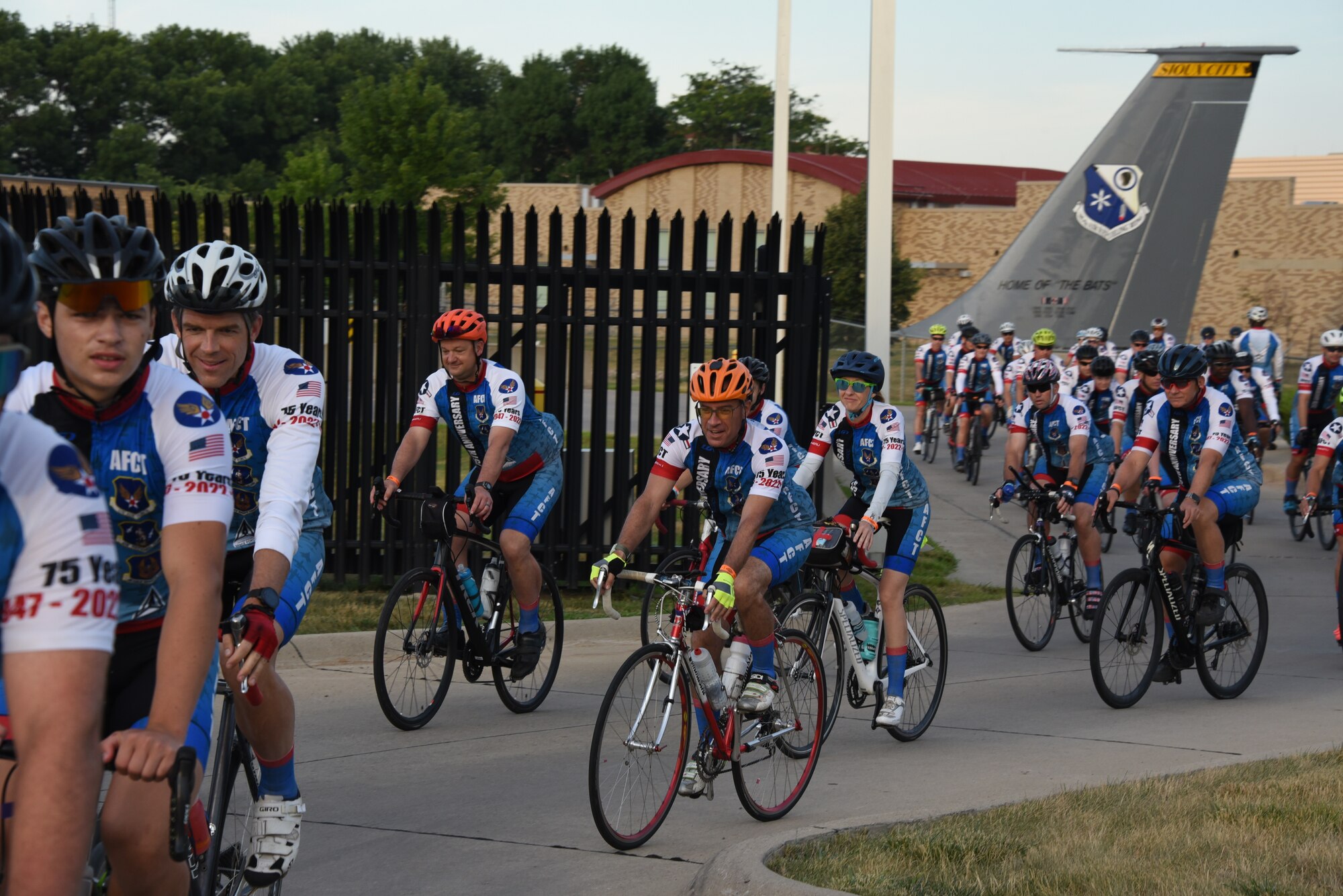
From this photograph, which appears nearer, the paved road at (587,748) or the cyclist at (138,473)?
the cyclist at (138,473)

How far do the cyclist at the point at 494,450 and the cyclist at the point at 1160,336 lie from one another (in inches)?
696

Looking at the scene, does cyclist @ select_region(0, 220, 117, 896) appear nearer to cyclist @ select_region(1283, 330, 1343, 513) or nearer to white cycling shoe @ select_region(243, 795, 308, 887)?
white cycling shoe @ select_region(243, 795, 308, 887)

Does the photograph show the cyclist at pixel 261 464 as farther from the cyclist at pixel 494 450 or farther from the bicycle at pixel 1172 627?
the bicycle at pixel 1172 627

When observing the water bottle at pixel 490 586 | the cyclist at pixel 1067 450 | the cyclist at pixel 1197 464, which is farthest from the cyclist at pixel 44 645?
the cyclist at pixel 1067 450

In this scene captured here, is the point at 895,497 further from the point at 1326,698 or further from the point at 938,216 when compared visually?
the point at 938,216

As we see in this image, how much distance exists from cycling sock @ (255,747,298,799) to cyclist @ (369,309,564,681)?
3744 millimetres

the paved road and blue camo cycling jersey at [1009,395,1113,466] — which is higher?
blue camo cycling jersey at [1009,395,1113,466]

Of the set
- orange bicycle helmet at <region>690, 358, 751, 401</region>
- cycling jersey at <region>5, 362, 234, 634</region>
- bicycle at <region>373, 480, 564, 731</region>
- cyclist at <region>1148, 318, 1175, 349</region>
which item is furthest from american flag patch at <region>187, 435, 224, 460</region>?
cyclist at <region>1148, 318, 1175, 349</region>

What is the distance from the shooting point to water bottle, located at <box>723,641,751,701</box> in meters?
6.43

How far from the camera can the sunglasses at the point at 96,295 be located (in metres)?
3.13

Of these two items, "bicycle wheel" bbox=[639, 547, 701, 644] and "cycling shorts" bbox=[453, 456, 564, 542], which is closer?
"cycling shorts" bbox=[453, 456, 564, 542]

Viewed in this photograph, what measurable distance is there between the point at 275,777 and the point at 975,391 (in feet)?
64.3

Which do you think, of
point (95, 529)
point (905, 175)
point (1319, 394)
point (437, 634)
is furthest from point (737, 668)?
point (905, 175)

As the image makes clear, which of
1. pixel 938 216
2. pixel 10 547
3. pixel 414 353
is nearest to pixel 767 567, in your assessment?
pixel 10 547
